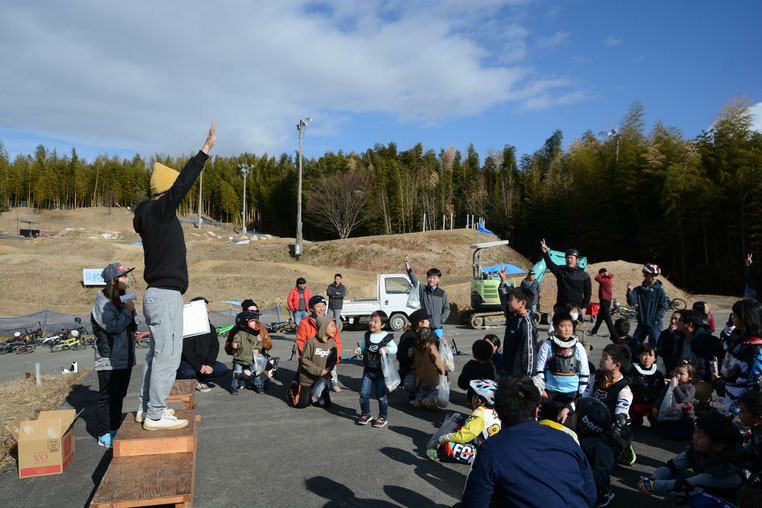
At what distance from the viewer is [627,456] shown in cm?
432

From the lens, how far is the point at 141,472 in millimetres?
3193

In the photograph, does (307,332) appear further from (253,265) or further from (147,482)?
(253,265)

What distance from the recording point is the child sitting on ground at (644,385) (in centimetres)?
521

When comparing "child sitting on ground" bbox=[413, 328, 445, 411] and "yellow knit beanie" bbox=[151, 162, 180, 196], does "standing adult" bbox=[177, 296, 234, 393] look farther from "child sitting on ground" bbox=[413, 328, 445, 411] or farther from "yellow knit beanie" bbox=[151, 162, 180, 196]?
"yellow knit beanie" bbox=[151, 162, 180, 196]

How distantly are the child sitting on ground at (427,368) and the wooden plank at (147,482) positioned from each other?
3062 mm

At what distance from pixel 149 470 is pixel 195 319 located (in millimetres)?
3443

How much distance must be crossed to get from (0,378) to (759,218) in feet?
91.2

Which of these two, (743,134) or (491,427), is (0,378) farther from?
(743,134)

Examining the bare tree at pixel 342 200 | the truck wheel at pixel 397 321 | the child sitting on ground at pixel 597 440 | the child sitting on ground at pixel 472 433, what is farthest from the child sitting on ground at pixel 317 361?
the bare tree at pixel 342 200

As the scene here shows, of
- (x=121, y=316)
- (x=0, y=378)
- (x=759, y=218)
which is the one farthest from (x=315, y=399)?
(x=759, y=218)

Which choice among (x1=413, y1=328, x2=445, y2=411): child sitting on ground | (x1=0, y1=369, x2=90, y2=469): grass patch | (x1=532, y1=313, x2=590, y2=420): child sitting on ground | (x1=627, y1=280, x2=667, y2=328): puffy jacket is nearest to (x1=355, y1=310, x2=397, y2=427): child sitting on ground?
(x1=413, y1=328, x2=445, y2=411): child sitting on ground

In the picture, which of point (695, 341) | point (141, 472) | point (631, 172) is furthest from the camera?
point (631, 172)

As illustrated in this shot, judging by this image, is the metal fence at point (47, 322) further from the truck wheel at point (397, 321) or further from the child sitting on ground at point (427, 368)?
the child sitting on ground at point (427, 368)

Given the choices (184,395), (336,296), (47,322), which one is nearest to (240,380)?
(184,395)
